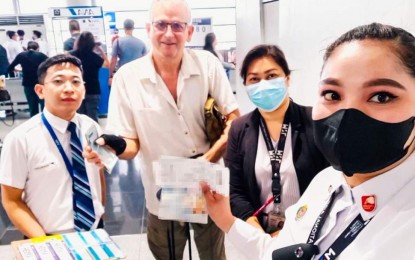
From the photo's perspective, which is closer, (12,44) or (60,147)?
(60,147)

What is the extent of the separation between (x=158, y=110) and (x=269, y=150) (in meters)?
0.63

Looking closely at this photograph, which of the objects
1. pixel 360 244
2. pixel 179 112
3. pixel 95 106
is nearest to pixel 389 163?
pixel 360 244

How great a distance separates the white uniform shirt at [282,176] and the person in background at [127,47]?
16.8 ft

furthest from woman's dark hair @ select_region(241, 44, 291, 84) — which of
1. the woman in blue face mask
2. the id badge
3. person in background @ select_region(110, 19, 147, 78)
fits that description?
person in background @ select_region(110, 19, 147, 78)

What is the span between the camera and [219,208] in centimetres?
117

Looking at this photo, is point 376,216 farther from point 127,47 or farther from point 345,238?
point 127,47

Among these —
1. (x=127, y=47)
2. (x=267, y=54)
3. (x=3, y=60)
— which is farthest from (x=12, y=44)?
(x=267, y=54)

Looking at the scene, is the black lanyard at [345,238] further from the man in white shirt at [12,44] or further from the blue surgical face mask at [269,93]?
the man in white shirt at [12,44]

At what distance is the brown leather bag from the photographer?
189 cm

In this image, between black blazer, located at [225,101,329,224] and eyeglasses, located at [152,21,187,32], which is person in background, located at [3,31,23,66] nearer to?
eyeglasses, located at [152,21,187,32]

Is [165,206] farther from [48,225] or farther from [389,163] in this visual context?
[48,225]

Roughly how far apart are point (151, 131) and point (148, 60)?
39 centimetres

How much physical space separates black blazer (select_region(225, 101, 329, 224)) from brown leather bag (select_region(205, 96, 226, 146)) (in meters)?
0.20

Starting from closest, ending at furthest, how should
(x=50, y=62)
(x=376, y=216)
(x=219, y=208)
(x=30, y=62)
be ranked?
(x=376, y=216) < (x=219, y=208) < (x=50, y=62) < (x=30, y=62)
